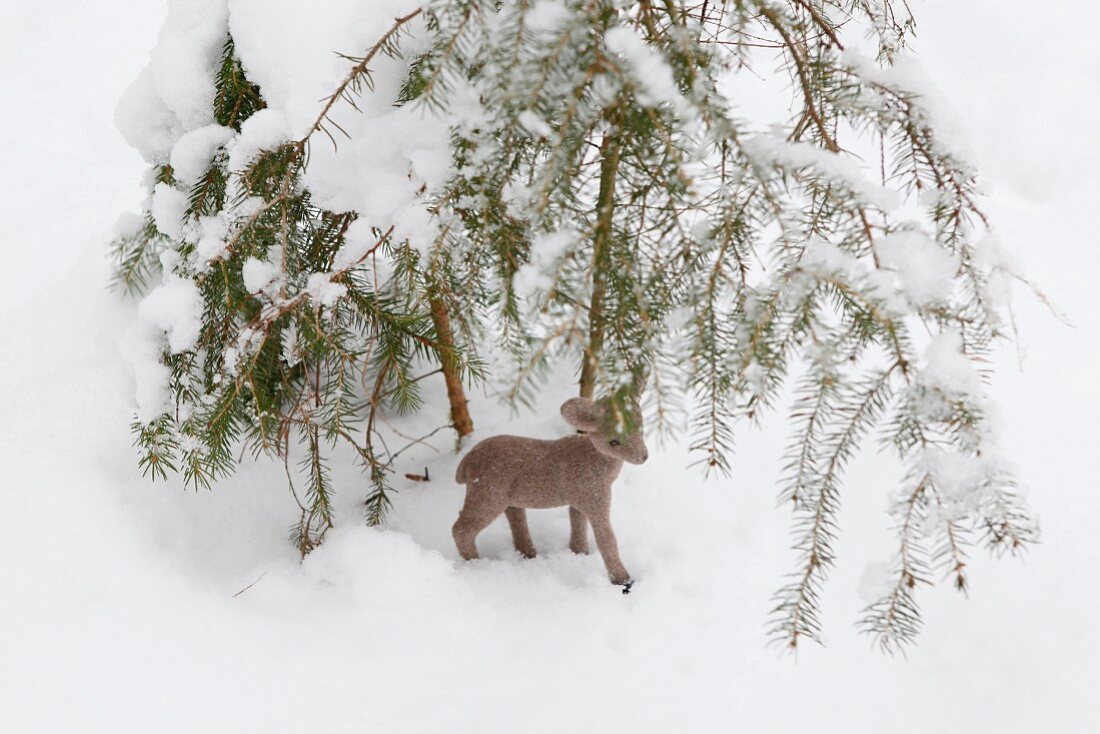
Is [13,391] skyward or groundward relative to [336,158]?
groundward

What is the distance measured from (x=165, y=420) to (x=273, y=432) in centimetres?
16

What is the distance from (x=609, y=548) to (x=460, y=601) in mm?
241

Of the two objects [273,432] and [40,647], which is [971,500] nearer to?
[273,432]

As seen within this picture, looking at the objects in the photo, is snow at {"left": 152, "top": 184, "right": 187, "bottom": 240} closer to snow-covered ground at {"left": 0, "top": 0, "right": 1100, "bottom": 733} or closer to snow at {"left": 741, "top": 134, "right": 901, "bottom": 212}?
snow-covered ground at {"left": 0, "top": 0, "right": 1100, "bottom": 733}

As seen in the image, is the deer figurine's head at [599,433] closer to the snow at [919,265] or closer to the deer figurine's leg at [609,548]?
the deer figurine's leg at [609,548]

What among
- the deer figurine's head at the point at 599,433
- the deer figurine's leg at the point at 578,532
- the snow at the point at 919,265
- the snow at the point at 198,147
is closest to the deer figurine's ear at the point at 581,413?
the deer figurine's head at the point at 599,433

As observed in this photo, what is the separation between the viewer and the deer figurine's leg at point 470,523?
1146mm

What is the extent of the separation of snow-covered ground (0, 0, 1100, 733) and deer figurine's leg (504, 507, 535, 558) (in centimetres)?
3

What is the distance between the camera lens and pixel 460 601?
1170 millimetres

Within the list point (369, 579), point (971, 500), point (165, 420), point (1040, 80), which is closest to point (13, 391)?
point (165, 420)

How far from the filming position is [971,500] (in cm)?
66

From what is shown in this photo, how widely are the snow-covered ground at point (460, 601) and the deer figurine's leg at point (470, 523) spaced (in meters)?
0.04

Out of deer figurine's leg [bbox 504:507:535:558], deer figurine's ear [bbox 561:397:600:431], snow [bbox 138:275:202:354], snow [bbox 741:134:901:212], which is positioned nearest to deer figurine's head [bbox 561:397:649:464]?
deer figurine's ear [bbox 561:397:600:431]

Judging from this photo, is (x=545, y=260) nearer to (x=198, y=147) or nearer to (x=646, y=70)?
(x=646, y=70)
